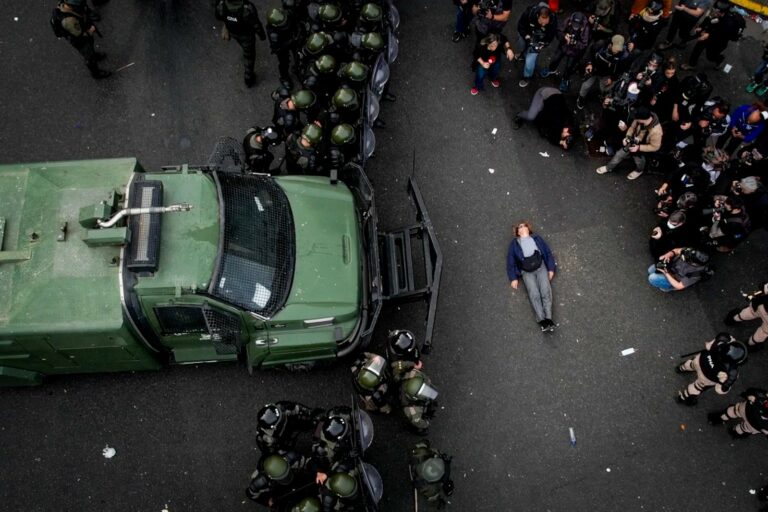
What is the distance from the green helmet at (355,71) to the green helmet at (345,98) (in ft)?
0.80

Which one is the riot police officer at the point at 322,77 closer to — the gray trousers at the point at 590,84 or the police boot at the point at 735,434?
the gray trousers at the point at 590,84

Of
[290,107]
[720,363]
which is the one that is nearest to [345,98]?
[290,107]

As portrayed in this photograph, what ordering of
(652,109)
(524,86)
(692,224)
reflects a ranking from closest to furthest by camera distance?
(692,224), (652,109), (524,86)

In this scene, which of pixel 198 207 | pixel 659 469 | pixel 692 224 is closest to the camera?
pixel 198 207

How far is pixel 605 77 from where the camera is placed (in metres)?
10.0

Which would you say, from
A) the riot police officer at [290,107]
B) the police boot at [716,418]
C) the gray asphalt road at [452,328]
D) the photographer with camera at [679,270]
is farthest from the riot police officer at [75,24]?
the police boot at [716,418]

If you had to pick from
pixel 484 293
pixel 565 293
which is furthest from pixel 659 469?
pixel 484 293

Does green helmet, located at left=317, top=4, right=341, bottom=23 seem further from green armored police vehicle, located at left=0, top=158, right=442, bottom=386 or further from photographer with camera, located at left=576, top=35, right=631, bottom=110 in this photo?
photographer with camera, located at left=576, top=35, right=631, bottom=110

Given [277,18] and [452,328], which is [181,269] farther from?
[277,18]

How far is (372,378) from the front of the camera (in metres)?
7.01

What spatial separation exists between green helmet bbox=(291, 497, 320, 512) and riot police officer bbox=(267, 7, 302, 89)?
17.3ft

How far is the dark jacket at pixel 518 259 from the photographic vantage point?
8.81 m

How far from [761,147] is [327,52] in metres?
6.27

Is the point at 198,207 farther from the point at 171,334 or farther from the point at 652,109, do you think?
the point at 652,109
